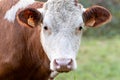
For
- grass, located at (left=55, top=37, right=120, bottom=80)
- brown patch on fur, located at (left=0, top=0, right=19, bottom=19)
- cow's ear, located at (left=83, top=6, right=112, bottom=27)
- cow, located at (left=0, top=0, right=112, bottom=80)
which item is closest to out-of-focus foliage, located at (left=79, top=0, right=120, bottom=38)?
grass, located at (left=55, top=37, right=120, bottom=80)

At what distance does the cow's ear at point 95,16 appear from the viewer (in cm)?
732

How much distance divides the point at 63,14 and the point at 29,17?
1.77ft

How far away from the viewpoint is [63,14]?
22.8ft

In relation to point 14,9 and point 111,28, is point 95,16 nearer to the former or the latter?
point 14,9

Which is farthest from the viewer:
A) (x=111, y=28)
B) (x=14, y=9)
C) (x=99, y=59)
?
(x=111, y=28)

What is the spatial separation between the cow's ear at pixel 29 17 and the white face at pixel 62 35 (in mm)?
142

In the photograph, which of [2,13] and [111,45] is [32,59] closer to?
[2,13]

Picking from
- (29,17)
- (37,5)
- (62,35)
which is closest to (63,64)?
(62,35)

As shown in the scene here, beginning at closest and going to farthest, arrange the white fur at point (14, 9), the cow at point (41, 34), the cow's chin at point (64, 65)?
the cow's chin at point (64, 65), the cow at point (41, 34), the white fur at point (14, 9)

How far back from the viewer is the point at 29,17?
7.33 m

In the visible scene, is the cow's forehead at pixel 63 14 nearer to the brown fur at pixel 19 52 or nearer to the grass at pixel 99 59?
the brown fur at pixel 19 52

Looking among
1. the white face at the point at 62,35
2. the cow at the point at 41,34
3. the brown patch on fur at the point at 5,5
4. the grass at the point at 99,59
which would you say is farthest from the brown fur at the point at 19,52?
the grass at the point at 99,59

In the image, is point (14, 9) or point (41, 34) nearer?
point (41, 34)

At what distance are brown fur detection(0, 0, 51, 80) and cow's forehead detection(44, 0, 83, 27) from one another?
570 mm
